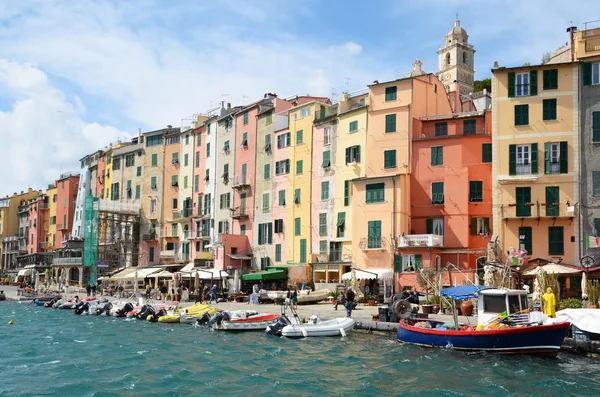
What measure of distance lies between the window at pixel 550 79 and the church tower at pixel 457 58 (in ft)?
229

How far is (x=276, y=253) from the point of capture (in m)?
58.4

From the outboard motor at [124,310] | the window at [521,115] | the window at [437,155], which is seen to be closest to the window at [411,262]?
the window at [437,155]

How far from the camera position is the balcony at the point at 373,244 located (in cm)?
4822

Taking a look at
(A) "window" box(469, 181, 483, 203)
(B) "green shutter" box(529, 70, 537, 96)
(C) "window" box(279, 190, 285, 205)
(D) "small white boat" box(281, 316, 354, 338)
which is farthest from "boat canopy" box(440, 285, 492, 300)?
A: (C) "window" box(279, 190, 285, 205)

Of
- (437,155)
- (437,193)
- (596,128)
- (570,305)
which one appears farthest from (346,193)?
(570,305)

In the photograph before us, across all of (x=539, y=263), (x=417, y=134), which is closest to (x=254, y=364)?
(x=539, y=263)

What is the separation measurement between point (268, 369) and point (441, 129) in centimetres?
2863

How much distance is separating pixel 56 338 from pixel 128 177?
47185mm

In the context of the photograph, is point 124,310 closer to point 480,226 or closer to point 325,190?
point 325,190

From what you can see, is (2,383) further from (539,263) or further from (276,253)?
(276,253)

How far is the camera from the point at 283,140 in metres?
59.7

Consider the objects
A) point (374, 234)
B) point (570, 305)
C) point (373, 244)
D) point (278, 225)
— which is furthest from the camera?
point (278, 225)

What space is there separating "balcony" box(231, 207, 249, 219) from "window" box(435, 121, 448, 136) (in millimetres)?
20458

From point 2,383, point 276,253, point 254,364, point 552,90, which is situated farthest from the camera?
point 276,253
